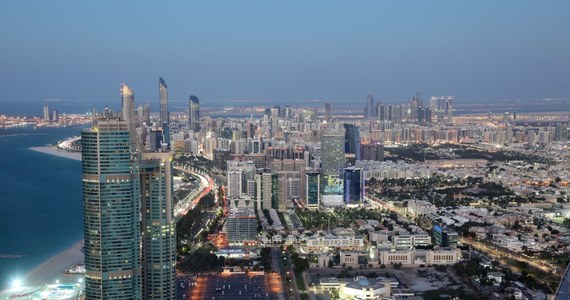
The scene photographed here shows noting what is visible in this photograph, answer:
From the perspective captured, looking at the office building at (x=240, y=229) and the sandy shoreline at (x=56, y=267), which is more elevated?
the office building at (x=240, y=229)

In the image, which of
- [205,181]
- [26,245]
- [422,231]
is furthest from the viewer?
[205,181]

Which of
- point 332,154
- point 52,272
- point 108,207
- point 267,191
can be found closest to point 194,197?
point 267,191

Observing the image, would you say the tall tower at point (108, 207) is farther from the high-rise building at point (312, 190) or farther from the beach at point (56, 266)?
the high-rise building at point (312, 190)

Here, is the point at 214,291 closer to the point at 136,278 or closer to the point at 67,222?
Result: the point at 136,278

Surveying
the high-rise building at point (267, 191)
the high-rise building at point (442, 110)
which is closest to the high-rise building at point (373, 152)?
the high-rise building at point (267, 191)

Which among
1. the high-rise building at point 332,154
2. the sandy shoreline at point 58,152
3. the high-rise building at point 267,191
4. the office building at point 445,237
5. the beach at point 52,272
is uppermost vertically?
the high-rise building at point 332,154

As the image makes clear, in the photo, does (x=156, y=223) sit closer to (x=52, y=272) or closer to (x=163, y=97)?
(x=52, y=272)

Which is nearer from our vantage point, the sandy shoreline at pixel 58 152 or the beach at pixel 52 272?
the beach at pixel 52 272

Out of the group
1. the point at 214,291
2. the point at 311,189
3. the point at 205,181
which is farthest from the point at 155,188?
the point at 205,181
